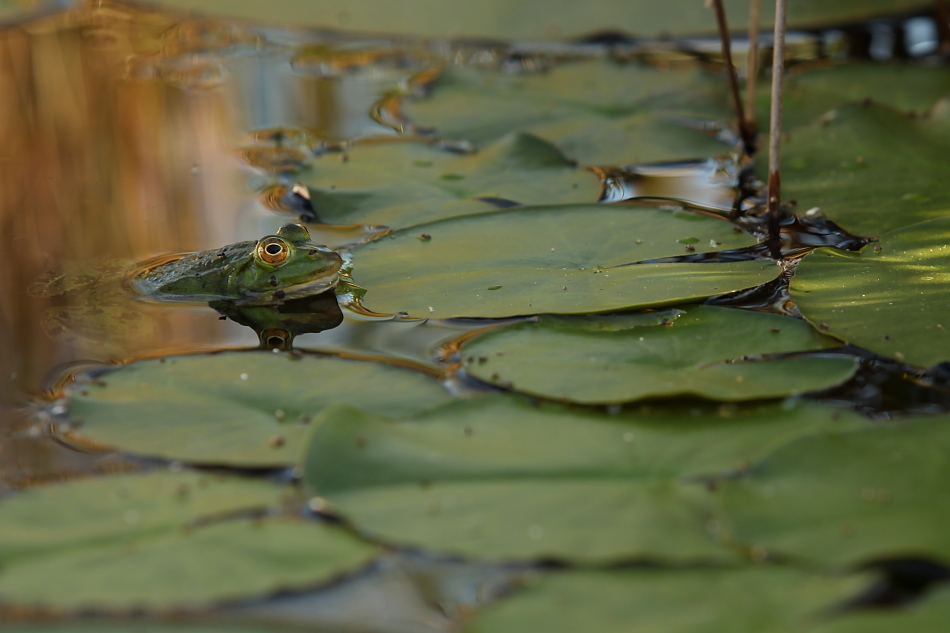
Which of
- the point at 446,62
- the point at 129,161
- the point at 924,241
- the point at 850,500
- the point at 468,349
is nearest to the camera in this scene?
the point at 850,500

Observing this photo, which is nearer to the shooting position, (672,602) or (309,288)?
(672,602)

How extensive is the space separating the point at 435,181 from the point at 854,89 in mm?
2394

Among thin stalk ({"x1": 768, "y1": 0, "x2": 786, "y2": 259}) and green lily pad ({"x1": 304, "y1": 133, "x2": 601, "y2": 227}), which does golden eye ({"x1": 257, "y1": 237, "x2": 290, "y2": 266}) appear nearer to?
green lily pad ({"x1": 304, "y1": 133, "x2": 601, "y2": 227})

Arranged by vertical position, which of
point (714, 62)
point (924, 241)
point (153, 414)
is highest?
point (714, 62)

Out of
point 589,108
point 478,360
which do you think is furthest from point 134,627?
point 589,108

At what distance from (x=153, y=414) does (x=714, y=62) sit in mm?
4282

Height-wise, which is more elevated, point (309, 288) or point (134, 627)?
point (309, 288)

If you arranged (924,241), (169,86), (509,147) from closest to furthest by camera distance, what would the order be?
1. (924,241)
2. (509,147)
3. (169,86)

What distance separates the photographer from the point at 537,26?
19.2 feet

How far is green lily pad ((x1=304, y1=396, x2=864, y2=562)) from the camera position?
168 cm

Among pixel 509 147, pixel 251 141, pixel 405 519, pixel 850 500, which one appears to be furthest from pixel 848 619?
pixel 251 141

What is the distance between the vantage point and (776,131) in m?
3.15

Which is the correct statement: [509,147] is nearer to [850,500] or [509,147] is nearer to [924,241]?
[924,241]

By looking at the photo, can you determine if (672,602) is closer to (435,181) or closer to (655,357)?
(655,357)
